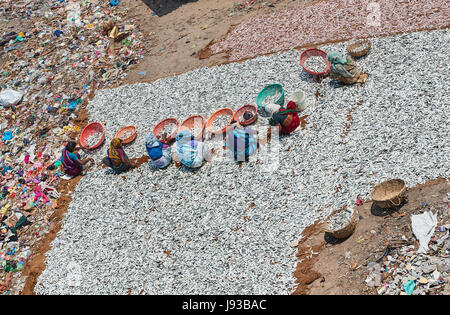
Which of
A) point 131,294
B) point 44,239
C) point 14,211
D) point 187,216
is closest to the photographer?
point 131,294

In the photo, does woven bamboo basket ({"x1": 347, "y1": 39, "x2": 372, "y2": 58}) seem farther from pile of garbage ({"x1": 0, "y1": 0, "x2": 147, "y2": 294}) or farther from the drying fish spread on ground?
pile of garbage ({"x1": 0, "y1": 0, "x2": 147, "y2": 294})

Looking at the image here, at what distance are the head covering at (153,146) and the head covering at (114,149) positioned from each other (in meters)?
0.79

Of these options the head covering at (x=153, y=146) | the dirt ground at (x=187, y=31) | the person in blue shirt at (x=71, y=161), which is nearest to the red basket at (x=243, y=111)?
the head covering at (x=153, y=146)

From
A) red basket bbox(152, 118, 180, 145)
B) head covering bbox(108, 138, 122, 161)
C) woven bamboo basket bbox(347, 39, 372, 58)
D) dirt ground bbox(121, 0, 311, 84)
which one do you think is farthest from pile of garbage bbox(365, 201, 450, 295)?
dirt ground bbox(121, 0, 311, 84)

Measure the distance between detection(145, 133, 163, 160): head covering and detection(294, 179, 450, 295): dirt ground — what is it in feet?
14.4

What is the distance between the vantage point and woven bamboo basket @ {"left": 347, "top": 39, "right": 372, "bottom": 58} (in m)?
10.1

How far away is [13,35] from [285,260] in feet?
53.3

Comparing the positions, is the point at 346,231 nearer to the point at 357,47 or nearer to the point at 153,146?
the point at 153,146

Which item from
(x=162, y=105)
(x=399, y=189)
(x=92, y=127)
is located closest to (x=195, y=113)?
(x=162, y=105)

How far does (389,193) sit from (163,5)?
1328cm

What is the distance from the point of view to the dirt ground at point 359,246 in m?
6.23

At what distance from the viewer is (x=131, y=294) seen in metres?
7.67

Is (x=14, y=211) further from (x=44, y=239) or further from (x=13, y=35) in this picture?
(x=13, y=35)

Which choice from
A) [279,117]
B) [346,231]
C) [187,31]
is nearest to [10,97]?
[187,31]
